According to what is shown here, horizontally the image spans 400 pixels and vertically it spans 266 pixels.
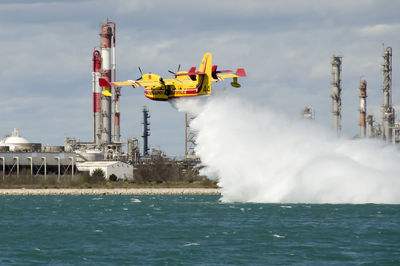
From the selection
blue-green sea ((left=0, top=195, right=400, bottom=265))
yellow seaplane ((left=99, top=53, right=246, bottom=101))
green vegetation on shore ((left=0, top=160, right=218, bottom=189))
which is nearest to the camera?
blue-green sea ((left=0, top=195, right=400, bottom=265))

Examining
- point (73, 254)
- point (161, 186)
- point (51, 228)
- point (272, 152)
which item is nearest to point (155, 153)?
point (161, 186)

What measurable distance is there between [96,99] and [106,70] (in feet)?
26.2

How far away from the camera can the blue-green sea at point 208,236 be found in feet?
135

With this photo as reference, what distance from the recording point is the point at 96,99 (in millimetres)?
166625

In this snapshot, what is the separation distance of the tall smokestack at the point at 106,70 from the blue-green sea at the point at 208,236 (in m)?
92.0

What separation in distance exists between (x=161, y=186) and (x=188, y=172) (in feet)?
59.5

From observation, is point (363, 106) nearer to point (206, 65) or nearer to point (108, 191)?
point (108, 191)

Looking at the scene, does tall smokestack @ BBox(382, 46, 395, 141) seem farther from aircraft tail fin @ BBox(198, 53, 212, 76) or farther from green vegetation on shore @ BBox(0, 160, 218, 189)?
aircraft tail fin @ BBox(198, 53, 212, 76)

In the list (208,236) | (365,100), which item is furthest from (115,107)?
(208,236)

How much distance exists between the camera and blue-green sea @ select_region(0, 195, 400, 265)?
135ft

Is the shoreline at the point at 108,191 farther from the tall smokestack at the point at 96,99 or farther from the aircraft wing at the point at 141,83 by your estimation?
the aircraft wing at the point at 141,83

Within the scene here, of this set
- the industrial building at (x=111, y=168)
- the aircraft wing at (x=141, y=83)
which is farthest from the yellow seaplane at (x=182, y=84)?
the industrial building at (x=111, y=168)

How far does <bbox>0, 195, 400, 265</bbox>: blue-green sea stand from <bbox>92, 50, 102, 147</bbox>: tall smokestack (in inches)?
3636

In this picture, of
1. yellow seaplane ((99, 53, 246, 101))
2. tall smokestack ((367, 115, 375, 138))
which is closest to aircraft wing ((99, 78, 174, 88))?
yellow seaplane ((99, 53, 246, 101))
